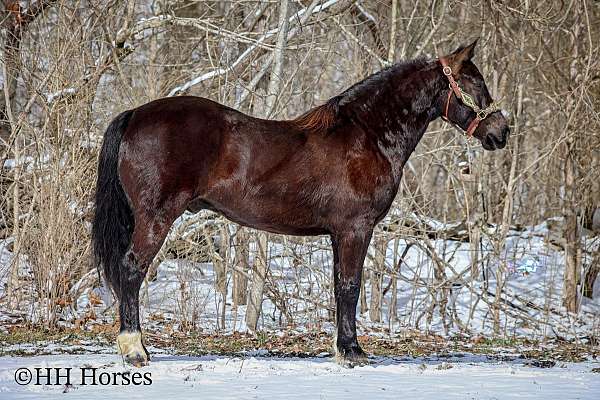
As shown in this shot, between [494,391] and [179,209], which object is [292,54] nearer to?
[179,209]

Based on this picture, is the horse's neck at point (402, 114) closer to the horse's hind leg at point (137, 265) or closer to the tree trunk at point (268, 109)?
the horse's hind leg at point (137, 265)

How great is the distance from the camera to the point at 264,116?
29.0ft

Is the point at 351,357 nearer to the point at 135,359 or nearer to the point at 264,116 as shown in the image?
the point at 135,359

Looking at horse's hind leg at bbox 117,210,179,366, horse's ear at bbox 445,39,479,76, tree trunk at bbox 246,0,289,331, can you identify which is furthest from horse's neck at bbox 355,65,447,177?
tree trunk at bbox 246,0,289,331

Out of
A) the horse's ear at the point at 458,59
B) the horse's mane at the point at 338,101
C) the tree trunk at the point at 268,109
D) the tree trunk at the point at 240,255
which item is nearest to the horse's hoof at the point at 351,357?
the horse's mane at the point at 338,101

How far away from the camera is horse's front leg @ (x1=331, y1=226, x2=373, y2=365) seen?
607 cm

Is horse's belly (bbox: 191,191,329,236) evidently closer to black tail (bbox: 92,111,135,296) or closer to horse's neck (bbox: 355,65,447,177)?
black tail (bbox: 92,111,135,296)

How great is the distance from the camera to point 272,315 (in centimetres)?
1045

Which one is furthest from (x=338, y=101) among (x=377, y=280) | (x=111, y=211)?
(x=377, y=280)

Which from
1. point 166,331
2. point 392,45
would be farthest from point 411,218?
point 166,331

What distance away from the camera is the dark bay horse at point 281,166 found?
18.7ft

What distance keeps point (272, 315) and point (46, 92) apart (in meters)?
3.98
